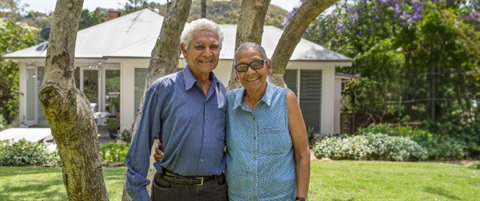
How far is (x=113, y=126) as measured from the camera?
1570 centimetres

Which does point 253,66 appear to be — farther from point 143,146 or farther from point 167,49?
point 167,49

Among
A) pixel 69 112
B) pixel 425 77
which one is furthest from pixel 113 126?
pixel 69 112

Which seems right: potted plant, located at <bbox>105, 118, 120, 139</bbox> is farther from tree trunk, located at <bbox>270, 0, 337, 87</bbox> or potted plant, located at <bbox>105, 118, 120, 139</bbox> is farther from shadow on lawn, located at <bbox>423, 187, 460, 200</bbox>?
tree trunk, located at <bbox>270, 0, 337, 87</bbox>

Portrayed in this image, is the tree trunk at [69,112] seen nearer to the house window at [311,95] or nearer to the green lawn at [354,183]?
the green lawn at [354,183]

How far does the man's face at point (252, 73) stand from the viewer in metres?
3.14

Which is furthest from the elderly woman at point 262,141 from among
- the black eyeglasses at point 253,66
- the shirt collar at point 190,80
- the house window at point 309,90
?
the house window at point 309,90

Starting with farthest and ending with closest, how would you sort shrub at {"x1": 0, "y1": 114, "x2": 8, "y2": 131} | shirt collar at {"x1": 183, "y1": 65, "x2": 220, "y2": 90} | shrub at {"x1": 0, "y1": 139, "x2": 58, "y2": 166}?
shrub at {"x1": 0, "y1": 114, "x2": 8, "y2": 131} < shrub at {"x1": 0, "y1": 139, "x2": 58, "y2": 166} < shirt collar at {"x1": 183, "y1": 65, "x2": 220, "y2": 90}

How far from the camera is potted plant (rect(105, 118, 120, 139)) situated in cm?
1568

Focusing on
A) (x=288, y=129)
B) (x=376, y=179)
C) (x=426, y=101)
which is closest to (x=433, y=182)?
(x=376, y=179)

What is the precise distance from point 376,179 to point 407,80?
938cm

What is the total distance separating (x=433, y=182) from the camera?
9266mm

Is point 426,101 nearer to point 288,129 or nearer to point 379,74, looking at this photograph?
point 379,74

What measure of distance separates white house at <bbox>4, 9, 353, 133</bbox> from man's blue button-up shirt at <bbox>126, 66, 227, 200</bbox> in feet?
39.7

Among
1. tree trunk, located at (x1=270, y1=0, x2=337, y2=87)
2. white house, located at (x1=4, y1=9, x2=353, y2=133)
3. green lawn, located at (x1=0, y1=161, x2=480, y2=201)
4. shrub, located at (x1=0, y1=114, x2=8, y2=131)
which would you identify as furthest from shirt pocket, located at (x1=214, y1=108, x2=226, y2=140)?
shrub, located at (x1=0, y1=114, x2=8, y2=131)
